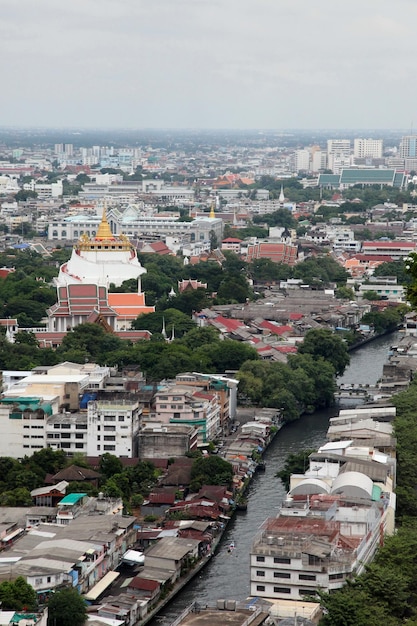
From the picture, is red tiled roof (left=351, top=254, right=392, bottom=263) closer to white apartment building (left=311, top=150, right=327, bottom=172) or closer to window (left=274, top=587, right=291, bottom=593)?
window (left=274, top=587, right=291, bottom=593)

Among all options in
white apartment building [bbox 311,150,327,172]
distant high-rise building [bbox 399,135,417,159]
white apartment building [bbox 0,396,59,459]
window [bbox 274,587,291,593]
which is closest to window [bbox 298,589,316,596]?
window [bbox 274,587,291,593]

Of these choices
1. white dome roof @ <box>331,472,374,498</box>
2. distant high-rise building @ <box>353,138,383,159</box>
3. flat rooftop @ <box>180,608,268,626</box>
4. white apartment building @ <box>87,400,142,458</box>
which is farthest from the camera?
distant high-rise building @ <box>353,138,383,159</box>

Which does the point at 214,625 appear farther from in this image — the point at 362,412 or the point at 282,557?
the point at 362,412

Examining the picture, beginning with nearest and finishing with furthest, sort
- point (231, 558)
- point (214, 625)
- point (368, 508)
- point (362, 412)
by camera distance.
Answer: point (214, 625) → point (368, 508) → point (231, 558) → point (362, 412)

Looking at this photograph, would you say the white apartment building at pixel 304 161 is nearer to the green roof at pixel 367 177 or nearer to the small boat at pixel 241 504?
the green roof at pixel 367 177

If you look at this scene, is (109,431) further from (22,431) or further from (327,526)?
(327,526)

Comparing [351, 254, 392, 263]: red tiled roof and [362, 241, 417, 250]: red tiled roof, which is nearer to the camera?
[351, 254, 392, 263]: red tiled roof

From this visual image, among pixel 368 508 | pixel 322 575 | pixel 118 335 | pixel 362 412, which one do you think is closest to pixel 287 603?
pixel 322 575
